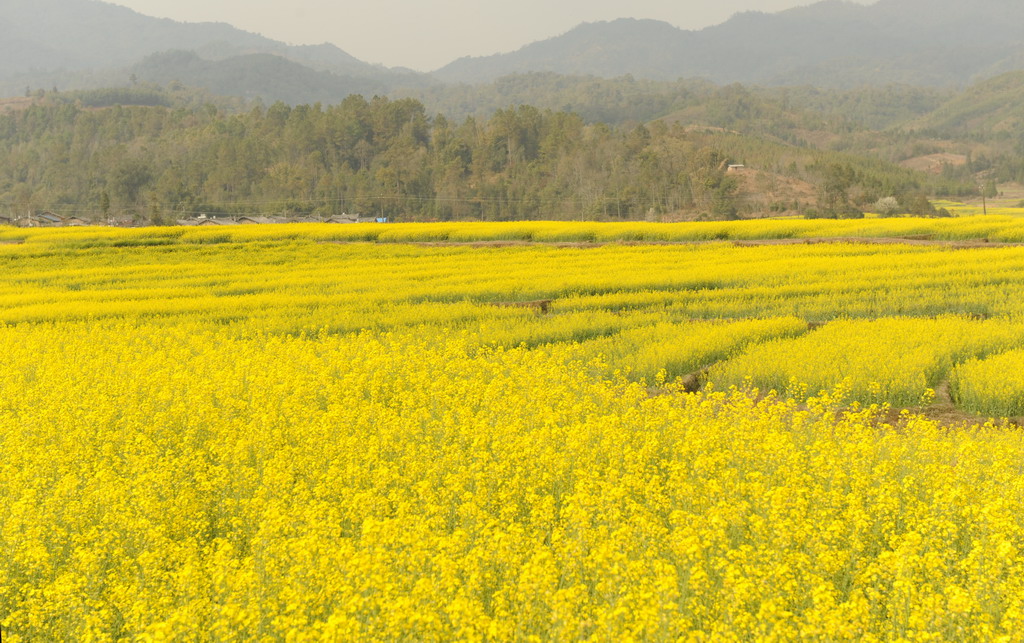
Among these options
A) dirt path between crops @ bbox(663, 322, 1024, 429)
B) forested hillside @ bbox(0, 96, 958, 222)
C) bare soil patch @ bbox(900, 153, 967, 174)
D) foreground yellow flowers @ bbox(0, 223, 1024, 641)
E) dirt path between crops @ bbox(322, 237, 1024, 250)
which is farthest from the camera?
bare soil patch @ bbox(900, 153, 967, 174)

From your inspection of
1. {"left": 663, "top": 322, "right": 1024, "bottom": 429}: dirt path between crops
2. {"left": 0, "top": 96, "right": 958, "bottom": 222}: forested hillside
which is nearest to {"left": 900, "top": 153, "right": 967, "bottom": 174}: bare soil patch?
{"left": 0, "top": 96, "right": 958, "bottom": 222}: forested hillside

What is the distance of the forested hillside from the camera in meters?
90.3

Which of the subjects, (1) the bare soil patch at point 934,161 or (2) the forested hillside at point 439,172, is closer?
(2) the forested hillside at point 439,172

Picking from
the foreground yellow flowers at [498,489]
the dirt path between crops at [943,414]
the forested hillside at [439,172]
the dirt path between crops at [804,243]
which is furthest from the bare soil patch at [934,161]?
the dirt path between crops at [943,414]

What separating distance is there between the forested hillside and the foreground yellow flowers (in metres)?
66.3

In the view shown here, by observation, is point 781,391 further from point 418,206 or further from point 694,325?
point 418,206

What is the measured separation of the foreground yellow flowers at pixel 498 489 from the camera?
461 centimetres

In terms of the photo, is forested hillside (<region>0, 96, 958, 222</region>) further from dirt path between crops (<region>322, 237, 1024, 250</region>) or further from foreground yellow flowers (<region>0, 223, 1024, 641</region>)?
foreground yellow flowers (<region>0, 223, 1024, 641</region>)

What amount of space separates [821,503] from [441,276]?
20879 millimetres

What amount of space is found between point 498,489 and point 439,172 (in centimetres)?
10788

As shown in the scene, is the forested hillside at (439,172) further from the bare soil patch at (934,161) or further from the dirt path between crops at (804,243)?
the bare soil patch at (934,161)

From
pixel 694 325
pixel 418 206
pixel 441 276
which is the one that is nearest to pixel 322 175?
pixel 418 206

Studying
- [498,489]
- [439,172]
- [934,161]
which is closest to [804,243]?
[498,489]

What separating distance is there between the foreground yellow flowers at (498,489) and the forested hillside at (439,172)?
6628cm
